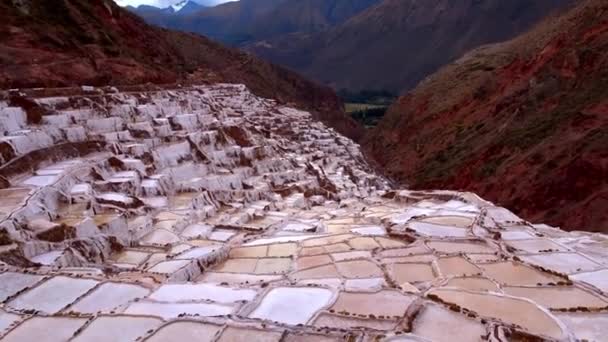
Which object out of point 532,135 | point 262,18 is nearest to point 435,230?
point 532,135

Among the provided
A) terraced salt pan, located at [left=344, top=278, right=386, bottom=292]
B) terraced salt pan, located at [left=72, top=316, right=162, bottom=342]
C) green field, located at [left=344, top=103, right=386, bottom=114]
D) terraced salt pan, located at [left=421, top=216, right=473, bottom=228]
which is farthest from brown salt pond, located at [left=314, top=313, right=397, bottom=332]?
green field, located at [left=344, top=103, right=386, bottom=114]

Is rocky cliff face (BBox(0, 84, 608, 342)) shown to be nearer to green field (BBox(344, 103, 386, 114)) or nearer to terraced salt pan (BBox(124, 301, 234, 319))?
terraced salt pan (BBox(124, 301, 234, 319))

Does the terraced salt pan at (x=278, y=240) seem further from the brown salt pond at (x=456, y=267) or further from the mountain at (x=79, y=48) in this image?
the mountain at (x=79, y=48)

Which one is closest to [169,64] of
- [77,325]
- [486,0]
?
[77,325]

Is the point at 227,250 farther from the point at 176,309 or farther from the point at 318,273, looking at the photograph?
the point at 176,309

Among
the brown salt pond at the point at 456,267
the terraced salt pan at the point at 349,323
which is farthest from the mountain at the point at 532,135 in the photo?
the terraced salt pan at the point at 349,323
